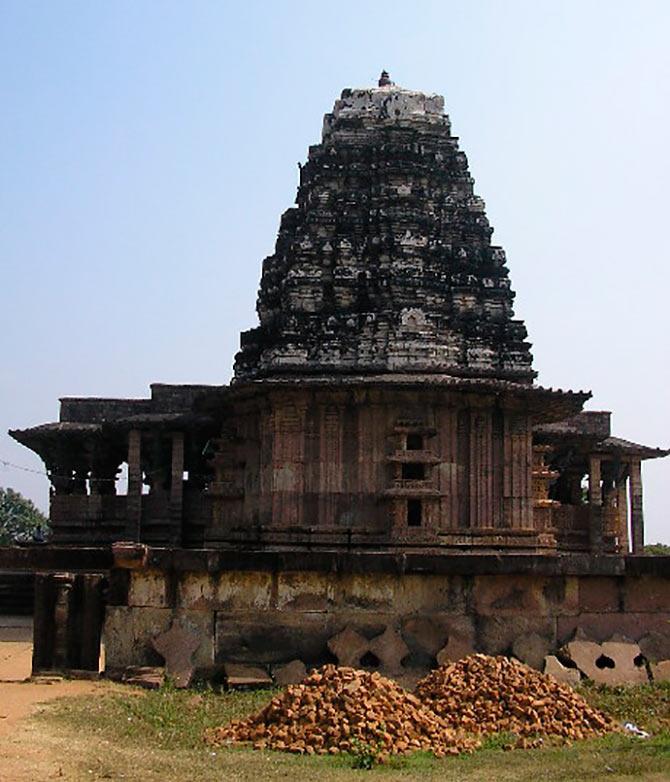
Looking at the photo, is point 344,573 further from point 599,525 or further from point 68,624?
point 599,525

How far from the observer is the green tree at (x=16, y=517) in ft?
230

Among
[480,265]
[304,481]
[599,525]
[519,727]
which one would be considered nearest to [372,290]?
[480,265]

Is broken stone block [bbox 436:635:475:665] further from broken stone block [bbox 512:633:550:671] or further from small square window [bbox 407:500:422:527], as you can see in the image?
small square window [bbox 407:500:422:527]

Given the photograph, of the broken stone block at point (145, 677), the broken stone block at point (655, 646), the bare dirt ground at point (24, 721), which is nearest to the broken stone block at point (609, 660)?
the broken stone block at point (655, 646)

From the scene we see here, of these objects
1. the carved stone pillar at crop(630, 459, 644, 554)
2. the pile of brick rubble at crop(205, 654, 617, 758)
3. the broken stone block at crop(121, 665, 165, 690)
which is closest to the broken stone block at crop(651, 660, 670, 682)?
the pile of brick rubble at crop(205, 654, 617, 758)

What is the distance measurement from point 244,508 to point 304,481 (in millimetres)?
2402

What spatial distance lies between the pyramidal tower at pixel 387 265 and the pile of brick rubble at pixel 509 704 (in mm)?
11913

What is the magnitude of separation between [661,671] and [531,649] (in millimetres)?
1502

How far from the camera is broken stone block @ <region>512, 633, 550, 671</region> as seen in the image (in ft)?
42.5

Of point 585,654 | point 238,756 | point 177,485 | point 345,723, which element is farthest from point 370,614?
point 177,485

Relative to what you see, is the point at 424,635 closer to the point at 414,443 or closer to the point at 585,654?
the point at 585,654

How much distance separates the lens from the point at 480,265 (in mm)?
24500

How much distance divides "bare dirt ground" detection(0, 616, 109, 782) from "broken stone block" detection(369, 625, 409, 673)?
10.1 feet

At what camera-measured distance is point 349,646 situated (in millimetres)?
12867
